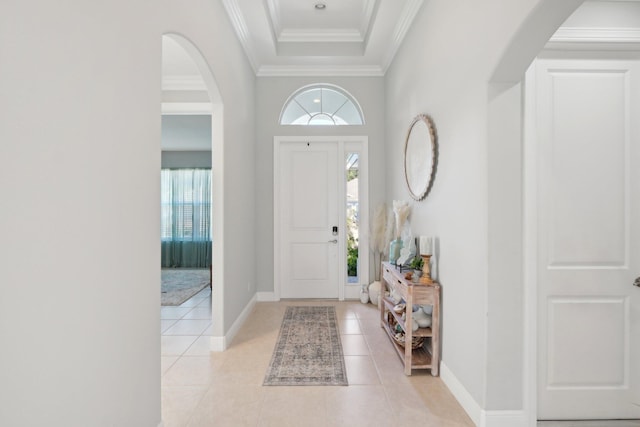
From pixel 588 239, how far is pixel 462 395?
1244mm

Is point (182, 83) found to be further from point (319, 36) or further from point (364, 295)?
point (364, 295)

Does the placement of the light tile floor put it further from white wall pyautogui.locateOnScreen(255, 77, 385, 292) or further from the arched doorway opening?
white wall pyautogui.locateOnScreen(255, 77, 385, 292)

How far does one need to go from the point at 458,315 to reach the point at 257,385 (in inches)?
59.2

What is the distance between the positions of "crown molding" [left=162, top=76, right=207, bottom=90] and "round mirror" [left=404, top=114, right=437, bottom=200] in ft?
10.2

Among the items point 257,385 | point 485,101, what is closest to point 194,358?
point 257,385

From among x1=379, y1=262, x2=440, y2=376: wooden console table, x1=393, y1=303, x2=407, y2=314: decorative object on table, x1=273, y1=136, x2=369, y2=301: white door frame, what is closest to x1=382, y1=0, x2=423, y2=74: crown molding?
x1=273, y1=136, x2=369, y2=301: white door frame

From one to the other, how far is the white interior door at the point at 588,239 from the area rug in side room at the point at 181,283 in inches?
178

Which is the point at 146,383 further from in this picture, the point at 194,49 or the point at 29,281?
the point at 194,49

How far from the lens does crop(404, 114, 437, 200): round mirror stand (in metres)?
2.83

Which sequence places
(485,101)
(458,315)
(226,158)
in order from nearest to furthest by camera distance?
(485,101), (458,315), (226,158)

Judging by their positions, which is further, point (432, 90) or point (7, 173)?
point (432, 90)

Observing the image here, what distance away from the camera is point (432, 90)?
2.88 m

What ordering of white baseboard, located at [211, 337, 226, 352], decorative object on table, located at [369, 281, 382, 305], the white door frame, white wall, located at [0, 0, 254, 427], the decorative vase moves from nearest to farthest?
white wall, located at [0, 0, 254, 427] < white baseboard, located at [211, 337, 226, 352] < the decorative vase < decorative object on table, located at [369, 281, 382, 305] < the white door frame

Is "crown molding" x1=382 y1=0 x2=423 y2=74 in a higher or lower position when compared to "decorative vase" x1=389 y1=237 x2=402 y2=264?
higher
